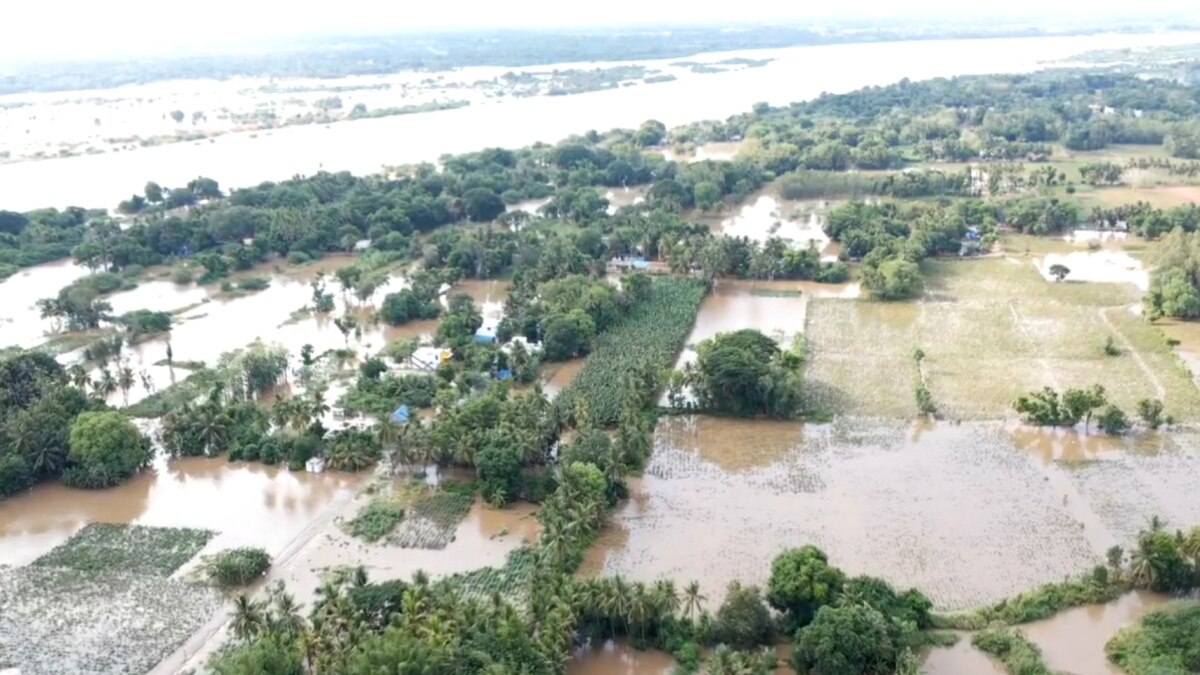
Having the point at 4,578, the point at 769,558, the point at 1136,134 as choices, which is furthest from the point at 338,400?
the point at 1136,134

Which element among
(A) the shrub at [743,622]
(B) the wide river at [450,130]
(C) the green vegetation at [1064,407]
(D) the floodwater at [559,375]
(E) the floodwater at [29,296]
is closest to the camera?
(A) the shrub at [743,622]

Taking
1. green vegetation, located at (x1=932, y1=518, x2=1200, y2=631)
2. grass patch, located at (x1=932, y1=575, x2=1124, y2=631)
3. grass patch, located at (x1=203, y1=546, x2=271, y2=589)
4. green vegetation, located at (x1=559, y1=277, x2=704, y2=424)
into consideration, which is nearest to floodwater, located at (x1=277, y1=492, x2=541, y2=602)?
grass patch, located at (x1=203, y1=546, x2=271, y2=589)

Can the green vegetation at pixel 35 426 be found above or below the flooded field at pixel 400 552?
above

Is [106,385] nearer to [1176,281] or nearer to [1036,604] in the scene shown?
[1036,604]

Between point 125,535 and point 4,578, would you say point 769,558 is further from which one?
point 4,578

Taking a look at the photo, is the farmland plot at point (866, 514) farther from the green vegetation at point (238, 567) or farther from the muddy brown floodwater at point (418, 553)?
the green vegetation at point (238, 567)

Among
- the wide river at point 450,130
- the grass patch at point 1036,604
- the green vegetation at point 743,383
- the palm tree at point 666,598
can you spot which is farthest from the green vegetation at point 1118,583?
the wide river at point 450,130
